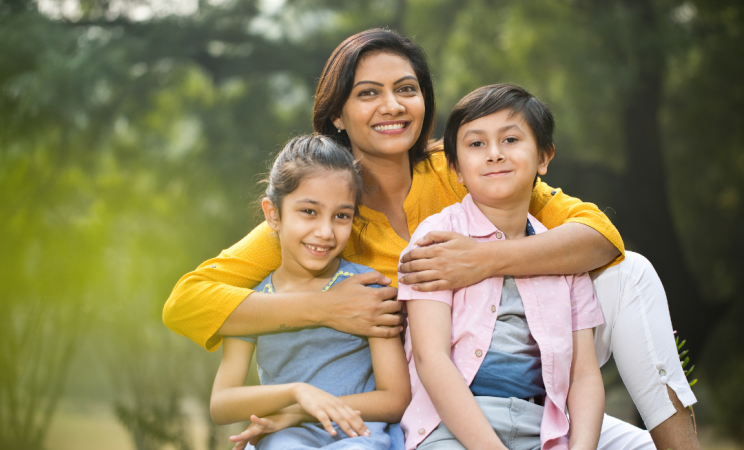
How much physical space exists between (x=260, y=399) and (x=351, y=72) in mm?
979

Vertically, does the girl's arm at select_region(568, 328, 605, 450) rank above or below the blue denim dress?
below

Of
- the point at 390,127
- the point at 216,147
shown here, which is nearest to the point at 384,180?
the point at 390,127

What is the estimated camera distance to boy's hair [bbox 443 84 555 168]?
60.9 inches

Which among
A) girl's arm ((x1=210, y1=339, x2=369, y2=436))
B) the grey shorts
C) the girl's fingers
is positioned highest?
girl's arm ((x1=210, y1=339, x2=369, y2=436))

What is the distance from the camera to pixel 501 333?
58.0 inches

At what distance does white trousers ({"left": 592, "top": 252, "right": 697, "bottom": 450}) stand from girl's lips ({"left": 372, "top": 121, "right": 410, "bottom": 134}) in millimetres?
702

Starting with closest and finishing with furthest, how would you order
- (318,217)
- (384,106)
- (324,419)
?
(324,419) → (318,217) → (384,106)

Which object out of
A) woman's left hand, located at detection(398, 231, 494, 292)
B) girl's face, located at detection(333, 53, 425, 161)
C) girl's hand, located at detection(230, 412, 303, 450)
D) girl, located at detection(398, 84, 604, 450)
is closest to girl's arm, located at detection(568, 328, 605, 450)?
girl, located at detection(398, 84, 604, 450)

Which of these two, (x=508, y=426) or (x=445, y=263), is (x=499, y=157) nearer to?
(x=445, y=263)

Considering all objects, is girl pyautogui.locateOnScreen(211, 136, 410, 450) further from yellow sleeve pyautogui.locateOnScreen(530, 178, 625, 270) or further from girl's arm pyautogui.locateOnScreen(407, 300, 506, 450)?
yellow sleeve pyautogui.locateOnScreen(530, 178, 625, 270)

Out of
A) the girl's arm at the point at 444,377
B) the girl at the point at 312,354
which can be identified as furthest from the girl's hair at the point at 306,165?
the girl's arm at the point at 444,377

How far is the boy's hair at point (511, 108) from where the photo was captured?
1.55m

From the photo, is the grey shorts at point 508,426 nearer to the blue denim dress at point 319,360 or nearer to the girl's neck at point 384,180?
the blue denim dress at point 319,360

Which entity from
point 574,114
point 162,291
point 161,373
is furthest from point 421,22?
point 161,373
